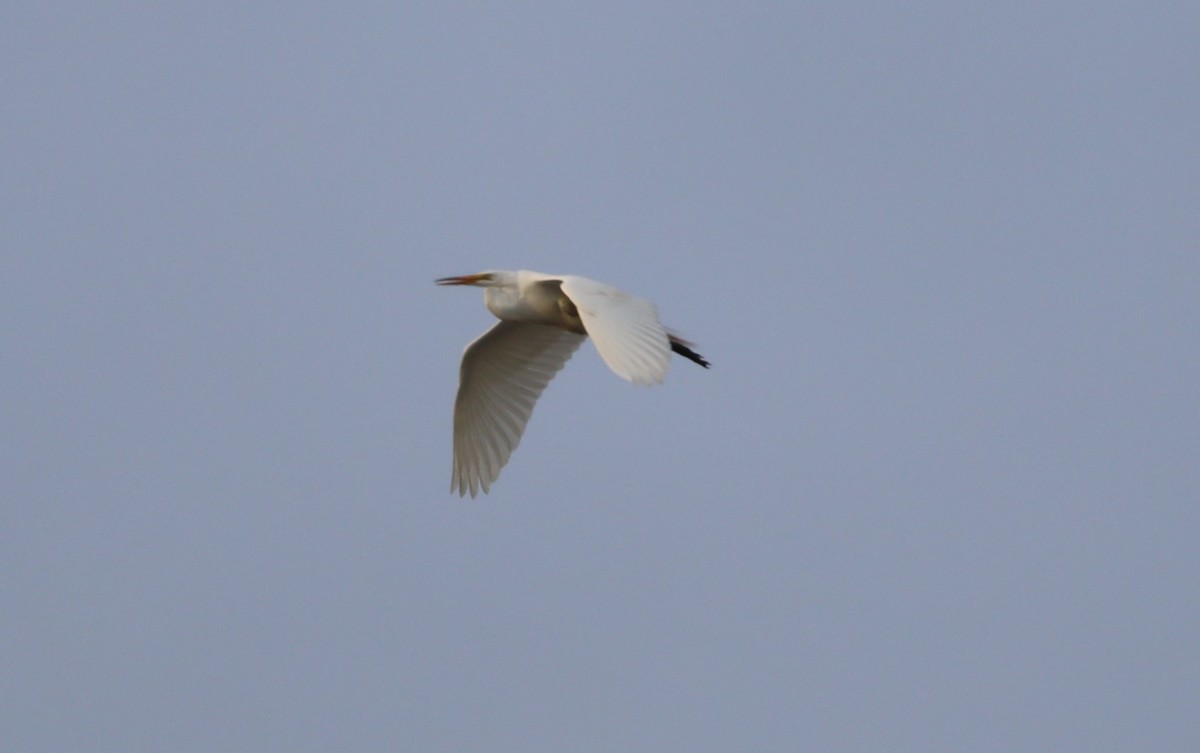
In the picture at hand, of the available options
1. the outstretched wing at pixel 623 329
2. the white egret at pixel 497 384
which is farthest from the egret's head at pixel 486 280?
the outstretched wing at pixel 623 329

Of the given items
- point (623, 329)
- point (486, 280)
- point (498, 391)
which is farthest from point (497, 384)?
point (623, 329)

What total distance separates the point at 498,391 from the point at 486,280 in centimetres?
142

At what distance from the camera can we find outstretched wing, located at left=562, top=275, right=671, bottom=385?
11008 mm

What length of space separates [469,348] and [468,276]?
92cm

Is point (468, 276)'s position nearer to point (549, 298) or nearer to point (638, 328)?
point (549, 298)

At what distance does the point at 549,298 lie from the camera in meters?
14.8

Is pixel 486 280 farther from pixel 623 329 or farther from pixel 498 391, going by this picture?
pixel 623 329

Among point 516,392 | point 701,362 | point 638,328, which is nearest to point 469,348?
point 516,392

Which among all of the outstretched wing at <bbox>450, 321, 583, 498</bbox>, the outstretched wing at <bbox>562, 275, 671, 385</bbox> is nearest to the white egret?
the outstretched wing at <bbox>450, 321, 583, 498</bbox>

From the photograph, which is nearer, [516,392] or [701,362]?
[701,362]

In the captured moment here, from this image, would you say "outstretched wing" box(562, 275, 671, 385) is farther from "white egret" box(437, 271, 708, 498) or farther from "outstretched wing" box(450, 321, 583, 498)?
"outstretched wing" box(450, 321, 583, 498)

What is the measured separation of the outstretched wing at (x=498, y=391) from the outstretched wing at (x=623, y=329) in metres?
2.99

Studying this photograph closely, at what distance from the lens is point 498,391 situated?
16.4 metres

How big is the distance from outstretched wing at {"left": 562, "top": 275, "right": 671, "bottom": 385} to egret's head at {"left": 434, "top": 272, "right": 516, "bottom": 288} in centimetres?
190
